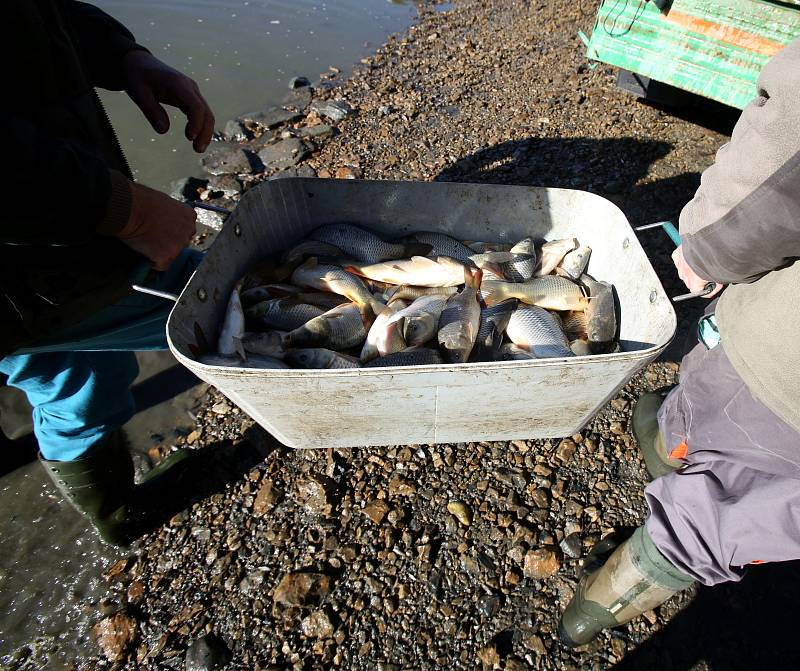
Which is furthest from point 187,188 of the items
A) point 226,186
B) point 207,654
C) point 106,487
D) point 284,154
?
point 207,654

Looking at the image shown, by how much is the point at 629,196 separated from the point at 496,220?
2.16 m

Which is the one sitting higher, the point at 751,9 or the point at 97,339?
the point at 751,9

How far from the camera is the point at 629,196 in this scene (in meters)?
4.44

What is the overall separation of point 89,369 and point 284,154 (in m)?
3.96

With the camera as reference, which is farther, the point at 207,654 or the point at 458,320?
the point at 458,320

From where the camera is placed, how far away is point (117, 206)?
1497mm

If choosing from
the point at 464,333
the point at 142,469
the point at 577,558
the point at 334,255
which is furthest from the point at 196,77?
the point at 577,558

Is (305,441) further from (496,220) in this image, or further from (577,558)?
(496,220)

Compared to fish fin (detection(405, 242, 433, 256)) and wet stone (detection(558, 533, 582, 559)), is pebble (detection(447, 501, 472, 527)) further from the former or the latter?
fish fin (detection(405, 242, 433, 256))

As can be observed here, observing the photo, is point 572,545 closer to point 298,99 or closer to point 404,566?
point 404,566

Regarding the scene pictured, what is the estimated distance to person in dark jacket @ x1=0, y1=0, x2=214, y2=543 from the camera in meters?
1.37

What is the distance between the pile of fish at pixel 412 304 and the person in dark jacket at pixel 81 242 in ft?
1.62

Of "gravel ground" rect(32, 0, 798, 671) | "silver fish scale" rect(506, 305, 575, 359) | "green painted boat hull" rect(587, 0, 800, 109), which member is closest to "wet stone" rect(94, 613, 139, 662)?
"gravel ground" rect(32, 0, 798, 671)

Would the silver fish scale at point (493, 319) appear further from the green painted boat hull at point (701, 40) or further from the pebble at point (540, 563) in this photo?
the green painted boat hull at point (701, 40)
